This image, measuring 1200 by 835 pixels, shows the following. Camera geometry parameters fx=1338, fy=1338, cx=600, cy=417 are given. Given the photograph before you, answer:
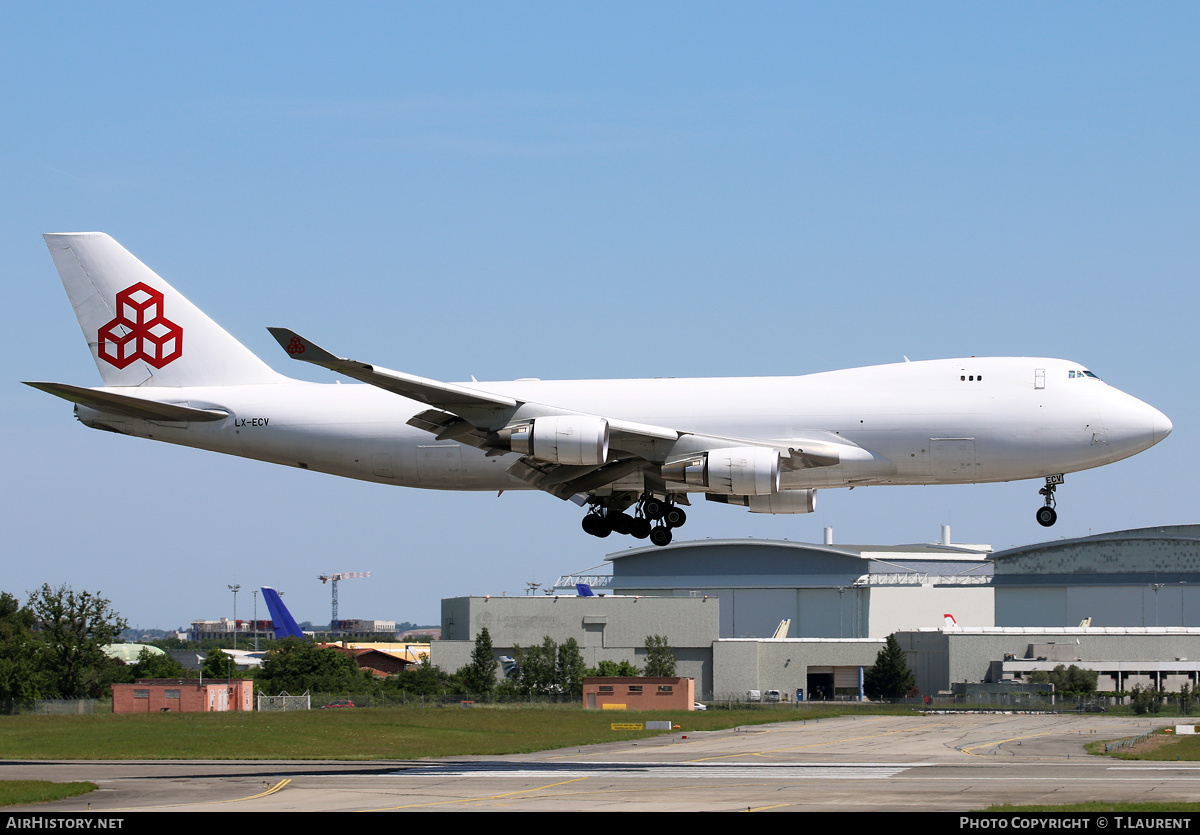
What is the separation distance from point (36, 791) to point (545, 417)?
1815 cm

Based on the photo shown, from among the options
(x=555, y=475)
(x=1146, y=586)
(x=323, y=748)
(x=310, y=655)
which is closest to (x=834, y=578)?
(x=1146, y=586)

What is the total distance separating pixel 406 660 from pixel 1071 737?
398 ft

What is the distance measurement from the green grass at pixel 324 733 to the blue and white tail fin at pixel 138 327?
55.3 feet

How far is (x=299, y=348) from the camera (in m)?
37.9

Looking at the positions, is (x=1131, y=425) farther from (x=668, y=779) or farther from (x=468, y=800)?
(x=468, y=800)

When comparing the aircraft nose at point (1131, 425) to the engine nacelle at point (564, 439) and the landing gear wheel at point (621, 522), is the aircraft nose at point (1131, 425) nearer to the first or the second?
the engine nacelle at point (564, 439)

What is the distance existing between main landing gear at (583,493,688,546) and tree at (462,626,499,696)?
71.4m

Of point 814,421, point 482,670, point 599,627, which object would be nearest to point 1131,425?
point 814,421

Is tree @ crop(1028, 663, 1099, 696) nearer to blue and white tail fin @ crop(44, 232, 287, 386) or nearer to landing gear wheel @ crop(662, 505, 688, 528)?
landing gear wheel @ crop(662, 505, 688, 528)

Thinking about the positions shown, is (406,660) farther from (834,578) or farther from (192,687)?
(192,687)

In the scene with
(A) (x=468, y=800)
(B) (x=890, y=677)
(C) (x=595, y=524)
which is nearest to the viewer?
(A) (x=468, y=800)

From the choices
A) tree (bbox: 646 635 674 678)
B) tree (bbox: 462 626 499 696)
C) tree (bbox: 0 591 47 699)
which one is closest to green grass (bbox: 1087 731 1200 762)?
tree (bbox: 646 635 674 678)

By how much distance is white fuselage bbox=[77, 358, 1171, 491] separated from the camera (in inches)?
1617
